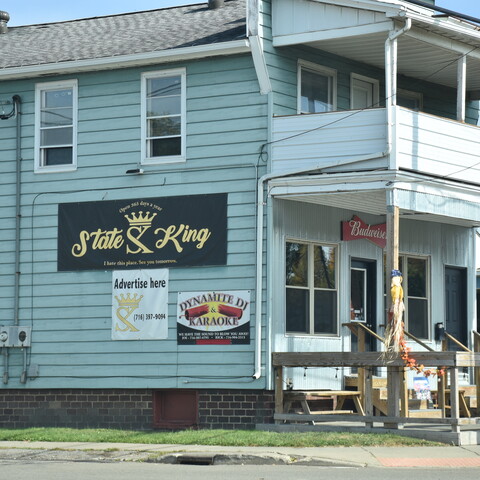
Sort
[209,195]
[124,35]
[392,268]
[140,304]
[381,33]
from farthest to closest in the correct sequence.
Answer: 1. [124,35]
2. [140,304]
3. [209,195]
4. [381,33]
5. [392,268]

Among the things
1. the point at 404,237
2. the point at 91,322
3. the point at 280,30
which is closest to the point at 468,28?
the point at 280,30

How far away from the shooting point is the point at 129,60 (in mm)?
20594

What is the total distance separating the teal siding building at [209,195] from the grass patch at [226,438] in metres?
1.45

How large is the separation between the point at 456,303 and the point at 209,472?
11.3m

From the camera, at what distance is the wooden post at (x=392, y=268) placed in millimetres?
17844

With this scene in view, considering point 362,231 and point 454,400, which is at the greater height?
point 362,231

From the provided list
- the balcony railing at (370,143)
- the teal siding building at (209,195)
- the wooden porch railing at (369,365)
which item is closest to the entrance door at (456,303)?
the teal siding building at (209,195)

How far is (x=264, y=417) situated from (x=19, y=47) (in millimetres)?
9478

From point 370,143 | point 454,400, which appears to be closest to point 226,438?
point 454,400

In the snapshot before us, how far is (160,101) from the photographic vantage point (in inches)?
818

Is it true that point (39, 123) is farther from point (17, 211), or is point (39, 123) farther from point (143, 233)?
point (143, 233)

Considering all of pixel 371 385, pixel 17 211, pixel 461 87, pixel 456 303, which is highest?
pixel 461 87

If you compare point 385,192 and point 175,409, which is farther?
point 175,409

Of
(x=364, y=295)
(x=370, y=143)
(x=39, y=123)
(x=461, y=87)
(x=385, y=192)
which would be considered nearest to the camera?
(x=385, y=192)
